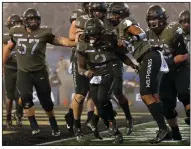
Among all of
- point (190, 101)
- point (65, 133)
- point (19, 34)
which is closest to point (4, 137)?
point (65, 133)

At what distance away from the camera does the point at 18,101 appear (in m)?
10.2

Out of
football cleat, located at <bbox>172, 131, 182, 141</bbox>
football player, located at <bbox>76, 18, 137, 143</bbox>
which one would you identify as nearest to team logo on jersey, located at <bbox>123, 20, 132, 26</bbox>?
football player, located at <bbox>76, 18, 137, 143</bbox>

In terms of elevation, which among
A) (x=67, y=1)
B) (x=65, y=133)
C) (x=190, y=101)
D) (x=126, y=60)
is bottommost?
(x=65, y=133)

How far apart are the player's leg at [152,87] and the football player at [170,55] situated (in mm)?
340

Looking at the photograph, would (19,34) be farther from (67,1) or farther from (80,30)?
(67,1)

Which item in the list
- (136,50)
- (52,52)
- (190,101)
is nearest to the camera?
(136,50)

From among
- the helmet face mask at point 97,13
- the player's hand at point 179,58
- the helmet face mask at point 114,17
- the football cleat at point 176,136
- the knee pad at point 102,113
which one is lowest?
the football cleat at point 176,136

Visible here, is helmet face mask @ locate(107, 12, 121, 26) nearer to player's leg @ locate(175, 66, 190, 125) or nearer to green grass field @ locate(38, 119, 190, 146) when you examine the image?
player's leg @ locate(175, 66, 190, 125)

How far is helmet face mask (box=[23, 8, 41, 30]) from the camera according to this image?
7.97 metres

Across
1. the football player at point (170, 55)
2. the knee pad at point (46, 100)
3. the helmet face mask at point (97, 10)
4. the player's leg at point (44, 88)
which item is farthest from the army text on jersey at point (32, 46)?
the football player at point (170, 55)

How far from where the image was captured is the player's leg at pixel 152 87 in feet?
22.5

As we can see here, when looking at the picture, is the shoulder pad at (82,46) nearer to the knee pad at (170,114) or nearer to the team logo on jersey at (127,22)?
the team logo on jersey at (127,22)

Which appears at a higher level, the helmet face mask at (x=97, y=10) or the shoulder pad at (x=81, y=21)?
the helmet face mask at (x=97, y=10)

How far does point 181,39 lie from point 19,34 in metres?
2.34
